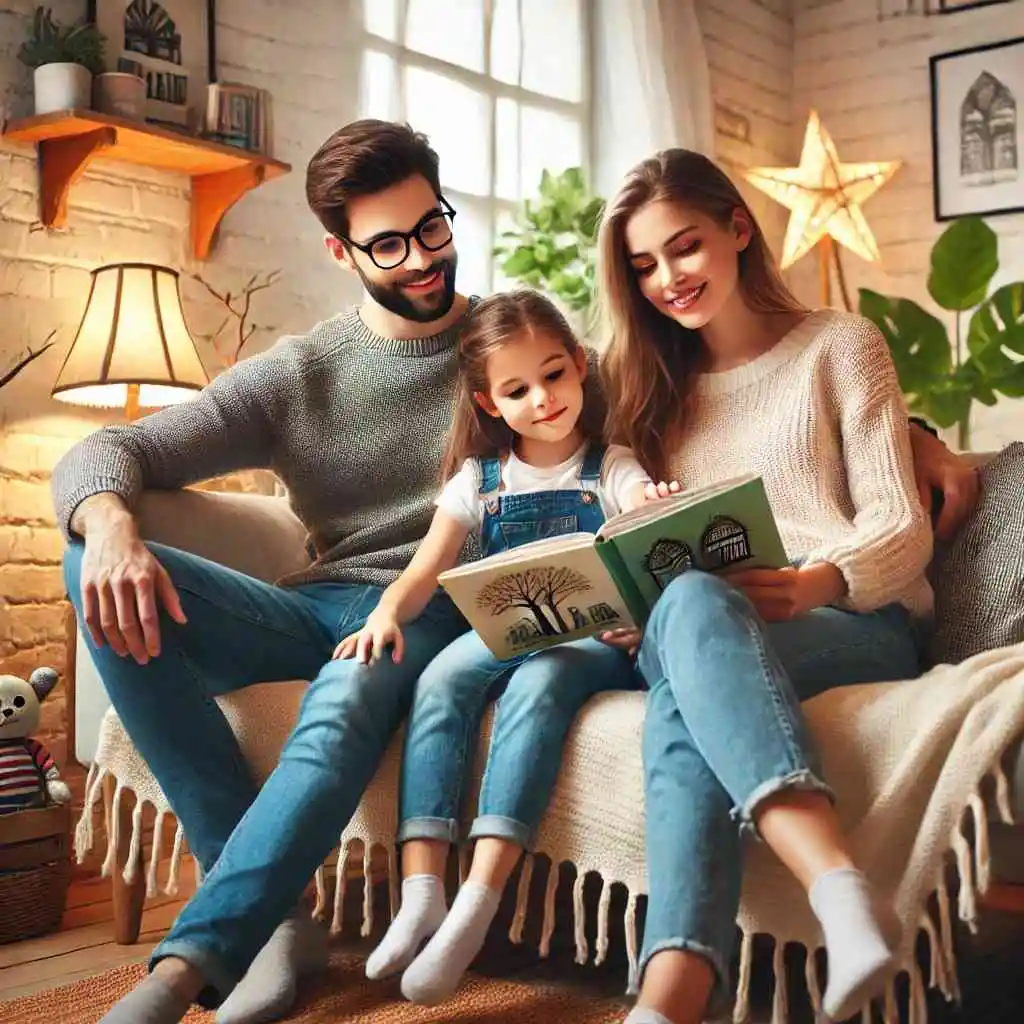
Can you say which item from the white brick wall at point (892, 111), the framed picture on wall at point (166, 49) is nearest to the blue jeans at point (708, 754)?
the framed picture on wall at point (166, 49)

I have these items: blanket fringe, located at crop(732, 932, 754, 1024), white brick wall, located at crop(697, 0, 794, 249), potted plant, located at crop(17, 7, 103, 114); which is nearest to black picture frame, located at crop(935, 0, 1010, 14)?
white brick wall, located at crop(697, 0, 794, 249)

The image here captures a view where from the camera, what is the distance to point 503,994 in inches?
63.1

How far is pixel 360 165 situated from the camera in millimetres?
1826

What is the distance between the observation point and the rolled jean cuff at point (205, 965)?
51.8 inches

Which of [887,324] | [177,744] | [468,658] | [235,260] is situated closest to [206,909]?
[177,744]

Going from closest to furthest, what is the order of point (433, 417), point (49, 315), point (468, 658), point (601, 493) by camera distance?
point (468, 658) < point (601, 493) < point (433, 417) < point (49, 315)

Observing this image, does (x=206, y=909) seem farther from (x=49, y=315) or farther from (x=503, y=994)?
(x=49, y=315)

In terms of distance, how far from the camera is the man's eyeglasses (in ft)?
6.07

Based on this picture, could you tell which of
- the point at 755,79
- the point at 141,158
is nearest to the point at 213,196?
the point at 141,158

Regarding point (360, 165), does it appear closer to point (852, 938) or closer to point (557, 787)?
point (557, 787)

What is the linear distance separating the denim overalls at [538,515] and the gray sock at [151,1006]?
68 centimetres

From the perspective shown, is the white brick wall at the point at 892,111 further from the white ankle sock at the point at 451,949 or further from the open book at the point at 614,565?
the white ankle sock at the point at 451,949

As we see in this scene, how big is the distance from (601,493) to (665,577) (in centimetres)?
32

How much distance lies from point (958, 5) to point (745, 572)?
364 centimetres
